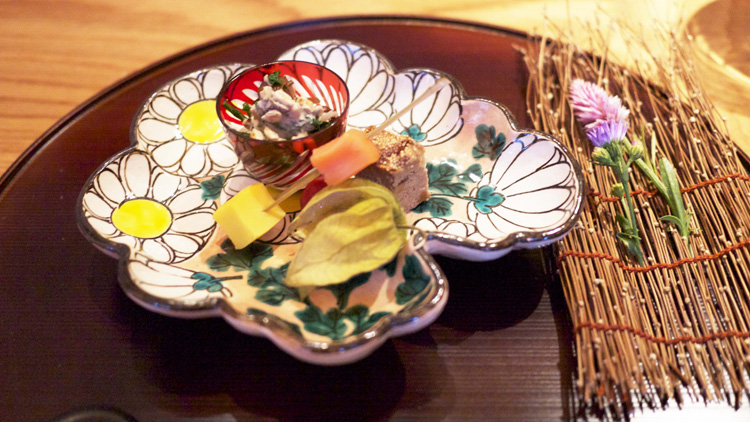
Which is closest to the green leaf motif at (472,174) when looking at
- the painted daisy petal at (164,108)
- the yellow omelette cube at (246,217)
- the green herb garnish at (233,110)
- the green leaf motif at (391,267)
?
the green leaf motif at (391,267)

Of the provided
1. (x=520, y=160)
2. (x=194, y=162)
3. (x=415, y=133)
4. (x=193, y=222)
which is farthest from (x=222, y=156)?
(x=520, y=160)

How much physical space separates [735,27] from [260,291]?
2.98 meters

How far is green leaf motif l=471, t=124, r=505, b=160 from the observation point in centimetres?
189

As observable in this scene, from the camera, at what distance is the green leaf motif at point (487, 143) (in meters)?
1.89

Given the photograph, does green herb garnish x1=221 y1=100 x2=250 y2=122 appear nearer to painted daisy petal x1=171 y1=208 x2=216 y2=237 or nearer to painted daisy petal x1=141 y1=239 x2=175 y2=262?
painted daisy petal x1=171 y1=208 x2=216 y2=237

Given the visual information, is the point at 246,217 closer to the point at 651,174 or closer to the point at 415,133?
the point at 415,133

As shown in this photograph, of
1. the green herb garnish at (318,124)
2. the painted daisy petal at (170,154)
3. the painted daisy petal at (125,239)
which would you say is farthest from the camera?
the painted daisy petal at (170,154)

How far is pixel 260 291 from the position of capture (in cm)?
153

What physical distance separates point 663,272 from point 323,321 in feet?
3.51

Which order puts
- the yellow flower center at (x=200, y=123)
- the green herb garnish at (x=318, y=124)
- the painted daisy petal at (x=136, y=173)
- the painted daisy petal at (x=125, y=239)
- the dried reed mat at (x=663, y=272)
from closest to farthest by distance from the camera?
the dried reed mat at (x=663, y=272), the painted daisy petal at (x=125, y=239), the green herb garnish at (x=318, y=124), the painted daisy petal at (x=136, y=173), the yellow flower center at (x=200, y=123)

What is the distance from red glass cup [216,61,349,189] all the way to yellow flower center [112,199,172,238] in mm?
343

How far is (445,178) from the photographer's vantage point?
6.20 ft

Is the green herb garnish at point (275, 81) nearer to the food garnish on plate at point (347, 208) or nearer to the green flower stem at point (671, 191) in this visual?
the food garnish on plate at point (347, 208)

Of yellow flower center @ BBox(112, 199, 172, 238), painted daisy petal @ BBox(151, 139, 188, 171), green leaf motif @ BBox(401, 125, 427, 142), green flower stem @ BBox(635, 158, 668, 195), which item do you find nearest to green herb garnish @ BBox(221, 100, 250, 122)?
painted daisy petal @ BBox(151, 139, 188, 171)
